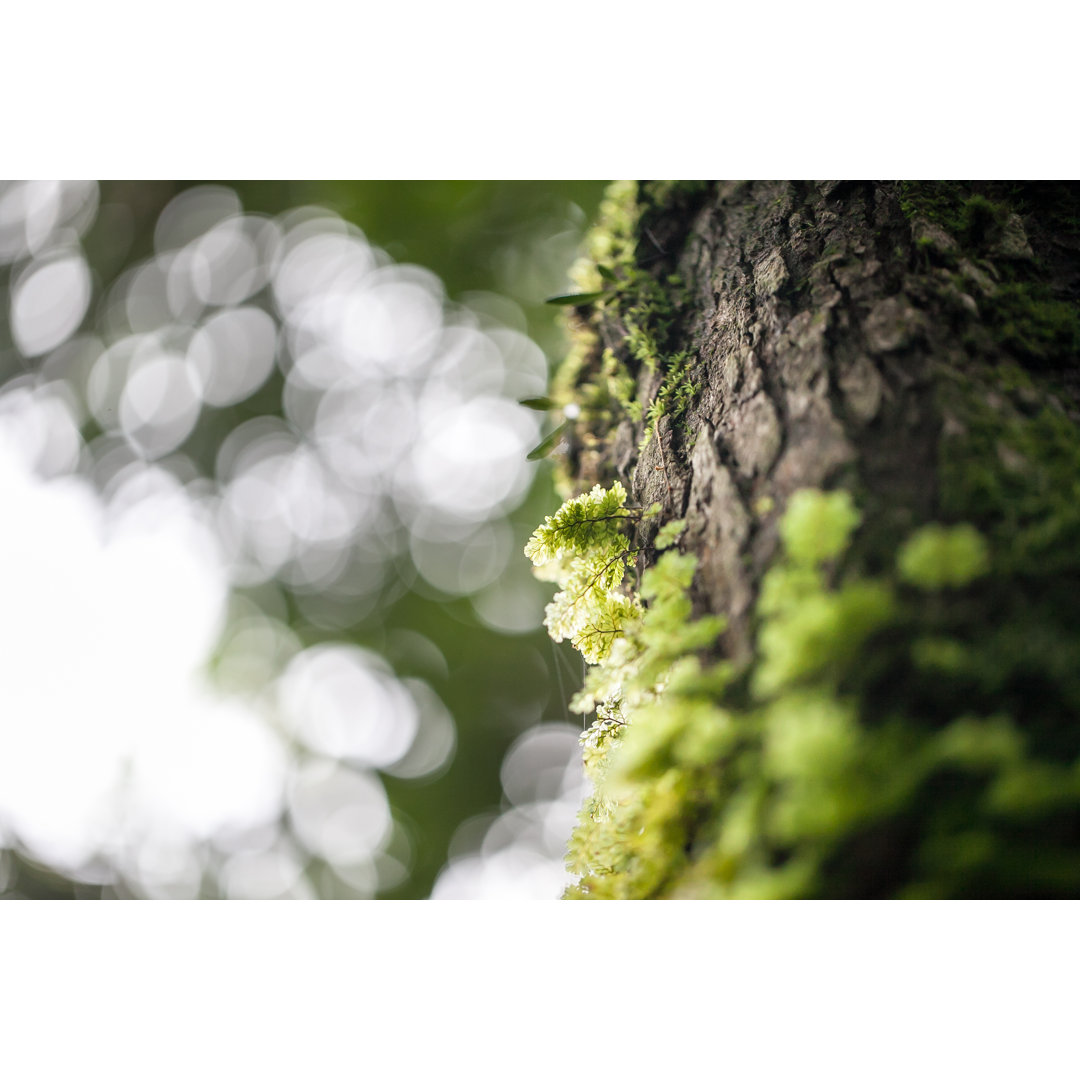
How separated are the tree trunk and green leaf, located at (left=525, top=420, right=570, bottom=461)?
0.50 meters

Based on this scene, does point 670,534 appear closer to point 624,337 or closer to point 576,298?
point 624,337

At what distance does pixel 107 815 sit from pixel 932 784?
220 inches

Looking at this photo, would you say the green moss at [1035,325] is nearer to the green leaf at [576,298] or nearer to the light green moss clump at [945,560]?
the light green moss clump at [945,560]

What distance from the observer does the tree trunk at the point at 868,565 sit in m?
0.72

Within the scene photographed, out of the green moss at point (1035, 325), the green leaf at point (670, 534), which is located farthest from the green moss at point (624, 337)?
the green moss at point (1035, 325)

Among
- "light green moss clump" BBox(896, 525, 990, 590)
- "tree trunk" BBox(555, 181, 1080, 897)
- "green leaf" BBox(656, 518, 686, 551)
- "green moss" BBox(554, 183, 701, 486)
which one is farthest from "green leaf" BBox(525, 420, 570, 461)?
"light green moss clump" BBox(896, 525, 990, 590)

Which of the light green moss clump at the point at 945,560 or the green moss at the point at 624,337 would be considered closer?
the light green moss clump at the point at 945,560

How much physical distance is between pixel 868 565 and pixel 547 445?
4.22 ft

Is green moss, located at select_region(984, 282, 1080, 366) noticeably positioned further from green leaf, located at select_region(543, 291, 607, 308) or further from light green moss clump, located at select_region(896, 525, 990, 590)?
green leaf, located at select_region(543, 291, 607, 308)

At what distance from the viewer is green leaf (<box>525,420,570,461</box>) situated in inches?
79.0

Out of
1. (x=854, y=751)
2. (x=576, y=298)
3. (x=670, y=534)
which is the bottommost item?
(x=854, y=751)

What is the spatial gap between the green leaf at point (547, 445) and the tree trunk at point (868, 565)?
50cm

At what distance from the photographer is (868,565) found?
0.89 meters

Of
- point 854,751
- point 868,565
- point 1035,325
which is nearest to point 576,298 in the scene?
point 1035,325
